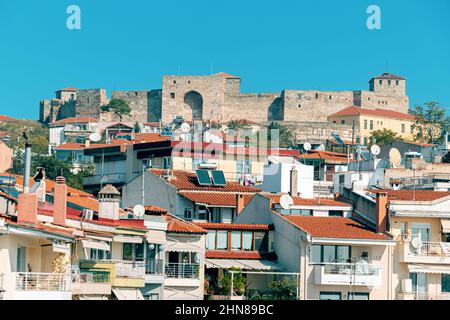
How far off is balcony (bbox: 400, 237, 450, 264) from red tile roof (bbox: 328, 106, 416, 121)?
Answer: 9522 centimetres

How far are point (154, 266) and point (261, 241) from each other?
5.68 meters

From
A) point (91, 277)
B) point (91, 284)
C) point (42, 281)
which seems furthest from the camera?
point (91, 277)

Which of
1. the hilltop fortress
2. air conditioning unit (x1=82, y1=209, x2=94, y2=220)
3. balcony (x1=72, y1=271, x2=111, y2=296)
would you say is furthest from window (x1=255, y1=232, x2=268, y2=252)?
the hilltop fortress

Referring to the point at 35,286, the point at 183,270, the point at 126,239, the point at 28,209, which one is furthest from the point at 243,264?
the point at 35,286

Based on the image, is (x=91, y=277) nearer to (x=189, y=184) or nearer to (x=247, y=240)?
(x=247, y=240)

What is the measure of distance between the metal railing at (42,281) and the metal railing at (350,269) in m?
10.4

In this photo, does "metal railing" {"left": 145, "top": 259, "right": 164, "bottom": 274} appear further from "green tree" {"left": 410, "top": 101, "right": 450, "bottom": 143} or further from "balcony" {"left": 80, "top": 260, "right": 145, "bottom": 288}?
"green tree" {"left": 410, "top": 101, "right": 450, "bottom": 143}

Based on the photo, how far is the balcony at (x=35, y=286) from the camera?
941 inches

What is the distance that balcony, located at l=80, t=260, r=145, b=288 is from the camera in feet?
97.5

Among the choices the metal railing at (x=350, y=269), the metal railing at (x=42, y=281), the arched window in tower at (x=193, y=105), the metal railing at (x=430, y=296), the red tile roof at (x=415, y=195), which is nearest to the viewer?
the metal railing at (x=42, y=281)

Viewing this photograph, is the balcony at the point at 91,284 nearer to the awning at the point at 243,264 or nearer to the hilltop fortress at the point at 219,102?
the awning at the point at 243,264

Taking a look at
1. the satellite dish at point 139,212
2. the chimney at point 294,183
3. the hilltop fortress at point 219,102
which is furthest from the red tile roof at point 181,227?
the hilltop fortress at point 219,102

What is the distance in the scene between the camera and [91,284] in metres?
28.2

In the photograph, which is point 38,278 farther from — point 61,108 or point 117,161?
point 61,108
